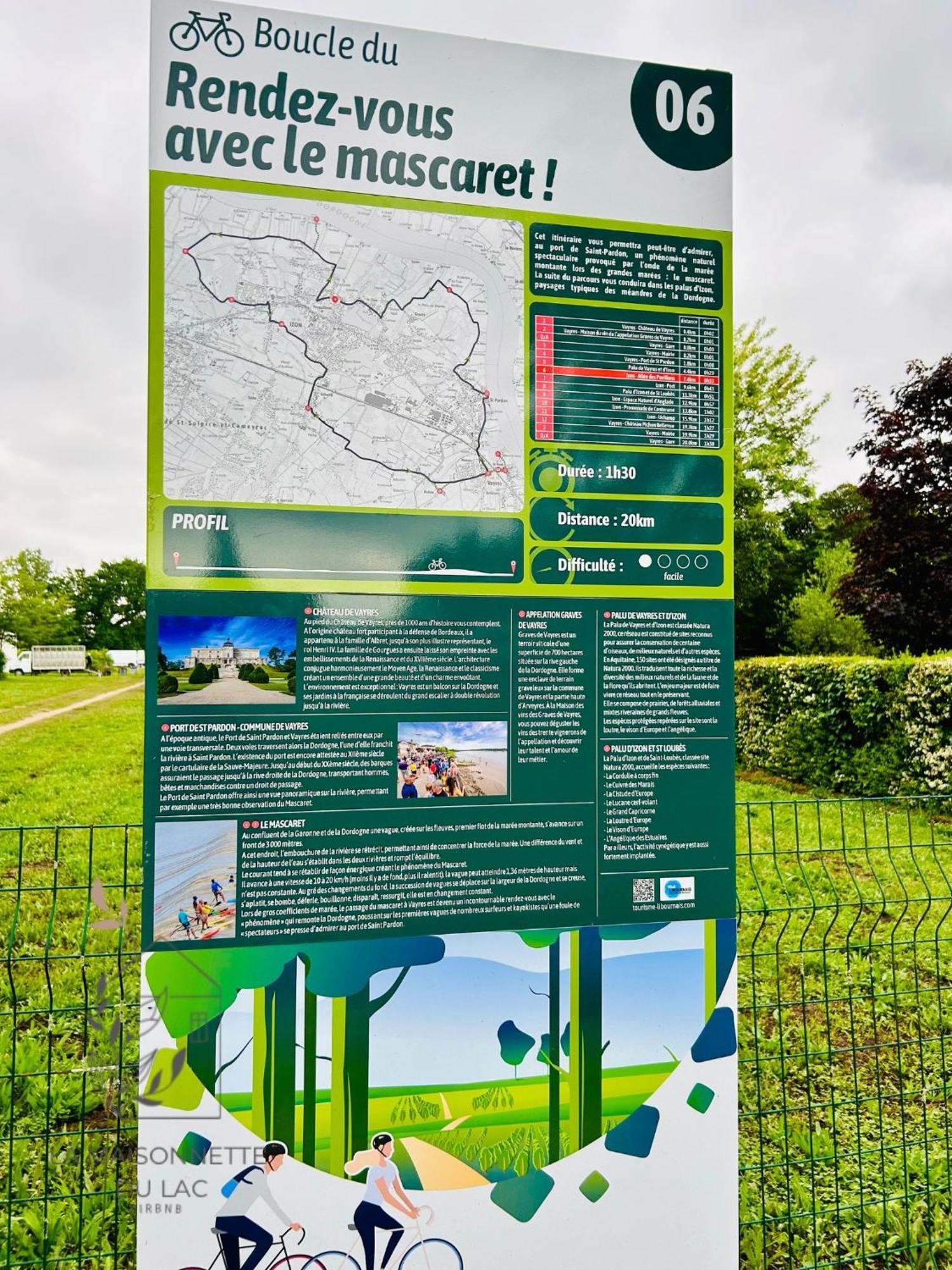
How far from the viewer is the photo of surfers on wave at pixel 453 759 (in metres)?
2.22

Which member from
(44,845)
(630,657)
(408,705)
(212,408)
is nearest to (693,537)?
(630,657)

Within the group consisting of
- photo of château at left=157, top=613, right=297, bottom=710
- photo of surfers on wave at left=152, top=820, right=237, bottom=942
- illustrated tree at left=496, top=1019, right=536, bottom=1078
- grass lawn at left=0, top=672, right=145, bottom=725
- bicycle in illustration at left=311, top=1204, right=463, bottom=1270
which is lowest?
bicycle in illustration at left=311, top=1204, right=463, bottom=1270

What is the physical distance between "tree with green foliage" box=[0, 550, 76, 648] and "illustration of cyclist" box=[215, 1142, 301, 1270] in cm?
1884

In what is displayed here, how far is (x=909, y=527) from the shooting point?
14.4m

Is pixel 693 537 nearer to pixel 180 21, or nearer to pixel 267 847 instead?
pixel 267 847

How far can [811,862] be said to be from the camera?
700 centimetres

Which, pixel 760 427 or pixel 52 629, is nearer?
pixel 52 629

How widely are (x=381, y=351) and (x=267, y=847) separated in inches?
50.2

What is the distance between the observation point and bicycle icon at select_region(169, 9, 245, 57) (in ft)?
6.95

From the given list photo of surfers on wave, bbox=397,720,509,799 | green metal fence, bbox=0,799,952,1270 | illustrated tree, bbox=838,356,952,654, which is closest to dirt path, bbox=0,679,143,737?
green metal fence, bbox=0,799,952,1270

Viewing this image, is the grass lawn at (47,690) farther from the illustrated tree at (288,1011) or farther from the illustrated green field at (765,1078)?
the illustrated tree at (288,1011)

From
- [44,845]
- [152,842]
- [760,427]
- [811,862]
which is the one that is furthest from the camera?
[760,427]

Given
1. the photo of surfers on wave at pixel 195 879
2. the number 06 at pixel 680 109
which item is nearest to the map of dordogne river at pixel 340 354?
the number 06 at pixel 680 109

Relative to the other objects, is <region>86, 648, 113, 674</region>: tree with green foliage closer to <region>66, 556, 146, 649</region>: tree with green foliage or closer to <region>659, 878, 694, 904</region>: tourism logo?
<region>66, 556, 146, 649</region>: tree with green foliage
